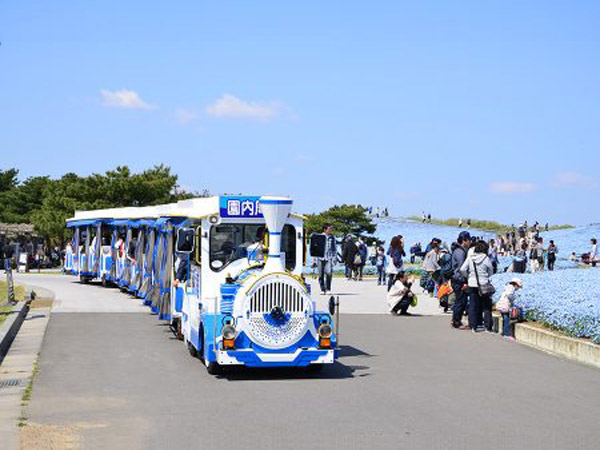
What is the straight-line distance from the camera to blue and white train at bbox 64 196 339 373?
12727mm

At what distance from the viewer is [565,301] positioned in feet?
56.6

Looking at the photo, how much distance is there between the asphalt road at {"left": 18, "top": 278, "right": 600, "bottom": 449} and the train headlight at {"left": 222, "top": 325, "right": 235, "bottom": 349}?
48cm

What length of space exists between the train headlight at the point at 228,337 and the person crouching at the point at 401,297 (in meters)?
10.6

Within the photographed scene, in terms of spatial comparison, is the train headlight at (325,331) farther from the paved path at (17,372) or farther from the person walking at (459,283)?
the person walking at (459,283)

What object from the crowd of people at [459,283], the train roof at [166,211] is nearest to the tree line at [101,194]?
the train roof at [166,211]

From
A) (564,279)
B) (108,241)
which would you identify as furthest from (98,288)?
(564,279)

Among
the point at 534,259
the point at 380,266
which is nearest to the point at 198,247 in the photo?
the point at 380,266

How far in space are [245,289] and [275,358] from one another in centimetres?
98

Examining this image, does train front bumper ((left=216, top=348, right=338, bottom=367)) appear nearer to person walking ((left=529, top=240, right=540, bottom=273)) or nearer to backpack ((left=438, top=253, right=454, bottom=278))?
backpack ((left=438, top=253, right=454, bottom=278))

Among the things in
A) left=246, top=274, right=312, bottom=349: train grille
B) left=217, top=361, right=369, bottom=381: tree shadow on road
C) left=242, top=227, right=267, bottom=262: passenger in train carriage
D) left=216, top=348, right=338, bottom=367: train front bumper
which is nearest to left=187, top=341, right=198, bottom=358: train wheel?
left=217, top=361, right=369, bottom=381: tree shadow on road

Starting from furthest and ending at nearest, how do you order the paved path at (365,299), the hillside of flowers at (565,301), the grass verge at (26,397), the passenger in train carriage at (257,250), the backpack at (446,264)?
the paved path at (365,299)
the backpack at (446,264)
the hillside of flowers at (565,301)
the passenger in train carriage at (257,250)
the grass verge at (26,397)

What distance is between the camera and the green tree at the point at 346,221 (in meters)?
56.9

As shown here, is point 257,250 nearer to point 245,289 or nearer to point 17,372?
point 245,289

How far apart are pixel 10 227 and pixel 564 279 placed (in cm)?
4560
